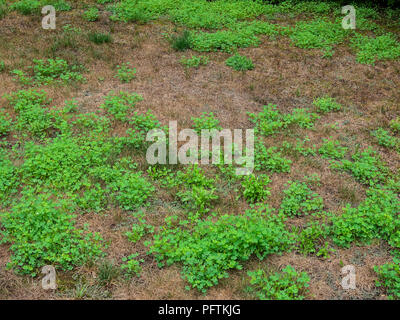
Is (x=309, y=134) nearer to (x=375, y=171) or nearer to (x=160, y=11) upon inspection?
(x=375, y=171)

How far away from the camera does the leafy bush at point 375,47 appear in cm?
1011

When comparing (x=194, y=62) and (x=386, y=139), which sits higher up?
(x=194, y=62)

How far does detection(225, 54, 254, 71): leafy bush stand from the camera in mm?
9625

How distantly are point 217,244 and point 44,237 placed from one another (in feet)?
7.31

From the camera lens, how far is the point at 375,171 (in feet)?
21.0

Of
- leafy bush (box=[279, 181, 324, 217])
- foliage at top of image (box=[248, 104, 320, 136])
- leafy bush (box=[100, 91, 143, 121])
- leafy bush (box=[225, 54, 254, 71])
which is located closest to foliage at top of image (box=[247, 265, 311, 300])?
leafy bush (box=[279, 181, 324, 217])

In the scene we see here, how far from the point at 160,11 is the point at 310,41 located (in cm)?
498

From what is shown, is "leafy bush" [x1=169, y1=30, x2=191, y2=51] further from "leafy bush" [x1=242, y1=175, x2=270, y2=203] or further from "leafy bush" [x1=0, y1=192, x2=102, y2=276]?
"leafy bush" [x1=0, y1=192, x2=102, y2=276]

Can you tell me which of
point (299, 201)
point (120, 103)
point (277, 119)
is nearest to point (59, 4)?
point (120, 103)

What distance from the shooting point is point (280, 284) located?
445cm

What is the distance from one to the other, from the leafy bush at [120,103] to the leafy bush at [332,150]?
3787 millimetres

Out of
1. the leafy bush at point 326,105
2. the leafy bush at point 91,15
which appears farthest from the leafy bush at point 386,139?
the leafy bush at point 91,15

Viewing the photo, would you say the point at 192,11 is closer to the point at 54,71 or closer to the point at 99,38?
the point at 99,38
